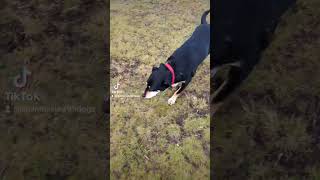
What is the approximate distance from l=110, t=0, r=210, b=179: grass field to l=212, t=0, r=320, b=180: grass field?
295 millimetres

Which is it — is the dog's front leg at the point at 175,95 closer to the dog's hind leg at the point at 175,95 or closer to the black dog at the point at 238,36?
the dog's hind leg at the point at 175,95

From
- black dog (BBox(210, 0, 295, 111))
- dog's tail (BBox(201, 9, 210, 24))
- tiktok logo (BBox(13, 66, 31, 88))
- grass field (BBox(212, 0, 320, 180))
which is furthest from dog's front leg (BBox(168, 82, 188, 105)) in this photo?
tiktok logo (BBox(13, 66, 31, 88))

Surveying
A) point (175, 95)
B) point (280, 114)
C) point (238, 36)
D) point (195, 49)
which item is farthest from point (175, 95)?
point (280, 114)

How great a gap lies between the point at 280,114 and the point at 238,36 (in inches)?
40.5

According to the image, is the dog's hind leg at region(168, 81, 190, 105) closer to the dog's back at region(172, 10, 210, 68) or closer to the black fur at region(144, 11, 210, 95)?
the black fur at region(144, 11, 210, 95)

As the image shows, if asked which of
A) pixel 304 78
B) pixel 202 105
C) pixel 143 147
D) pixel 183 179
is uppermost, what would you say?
pixel 304 78

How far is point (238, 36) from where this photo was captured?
4312 millimetres

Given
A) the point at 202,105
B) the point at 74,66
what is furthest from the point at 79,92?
the point at 202,105

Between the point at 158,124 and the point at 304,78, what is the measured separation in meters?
1.84

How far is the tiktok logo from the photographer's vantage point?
14.8 ft

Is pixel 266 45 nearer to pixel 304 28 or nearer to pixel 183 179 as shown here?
pixel 304 28

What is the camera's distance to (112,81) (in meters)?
4.46

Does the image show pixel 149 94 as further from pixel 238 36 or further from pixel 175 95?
pixel 238 36

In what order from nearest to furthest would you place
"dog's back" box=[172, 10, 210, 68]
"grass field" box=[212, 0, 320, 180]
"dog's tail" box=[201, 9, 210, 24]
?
"grass field" box=[212, 0, 320, 180]
"dog's back" box=[172, 10, 210, 68]
"dog's tail" box=[201, 9, 210, 24]
